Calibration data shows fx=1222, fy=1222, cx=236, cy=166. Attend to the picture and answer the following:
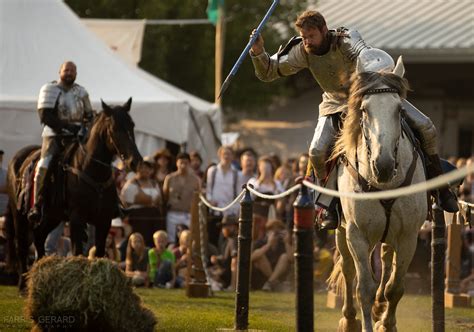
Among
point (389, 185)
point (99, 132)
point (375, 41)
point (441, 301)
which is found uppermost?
point (375, 41)

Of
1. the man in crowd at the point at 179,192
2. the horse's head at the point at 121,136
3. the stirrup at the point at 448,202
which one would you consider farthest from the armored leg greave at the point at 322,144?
the man in crowd at the point at 179,192

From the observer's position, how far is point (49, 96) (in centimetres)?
1429

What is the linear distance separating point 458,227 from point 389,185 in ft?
21.9

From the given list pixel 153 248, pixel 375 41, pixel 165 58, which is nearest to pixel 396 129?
pixel 153 248

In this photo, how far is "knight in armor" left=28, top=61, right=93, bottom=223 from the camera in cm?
1426

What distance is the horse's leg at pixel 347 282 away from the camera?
10.7m

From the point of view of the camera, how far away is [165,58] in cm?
3186

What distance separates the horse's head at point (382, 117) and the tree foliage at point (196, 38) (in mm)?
→ 21901

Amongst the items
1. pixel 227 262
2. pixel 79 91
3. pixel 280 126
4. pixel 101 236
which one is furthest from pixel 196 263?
pixel 280 126

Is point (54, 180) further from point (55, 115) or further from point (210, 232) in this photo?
point (210, 232)

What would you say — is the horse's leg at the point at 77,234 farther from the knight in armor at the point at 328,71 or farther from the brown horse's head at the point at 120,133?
the knight in armor at the point at 328,71

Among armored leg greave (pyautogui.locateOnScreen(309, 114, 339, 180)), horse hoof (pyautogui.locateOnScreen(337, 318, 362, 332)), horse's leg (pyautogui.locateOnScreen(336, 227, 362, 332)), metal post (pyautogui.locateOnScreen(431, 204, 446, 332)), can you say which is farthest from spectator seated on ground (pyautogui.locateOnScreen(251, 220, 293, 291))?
armored leg greave (pyautogui.locateOnScreen(309, 114, 339, 180))

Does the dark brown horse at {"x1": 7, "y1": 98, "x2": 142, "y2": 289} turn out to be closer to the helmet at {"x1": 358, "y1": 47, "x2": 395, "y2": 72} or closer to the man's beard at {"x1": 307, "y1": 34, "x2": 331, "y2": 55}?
the man's beard at {"x1": 307, "y1": 34, "x2": 331, "y2": 55}

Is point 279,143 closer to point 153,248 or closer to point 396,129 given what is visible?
point 153,248
